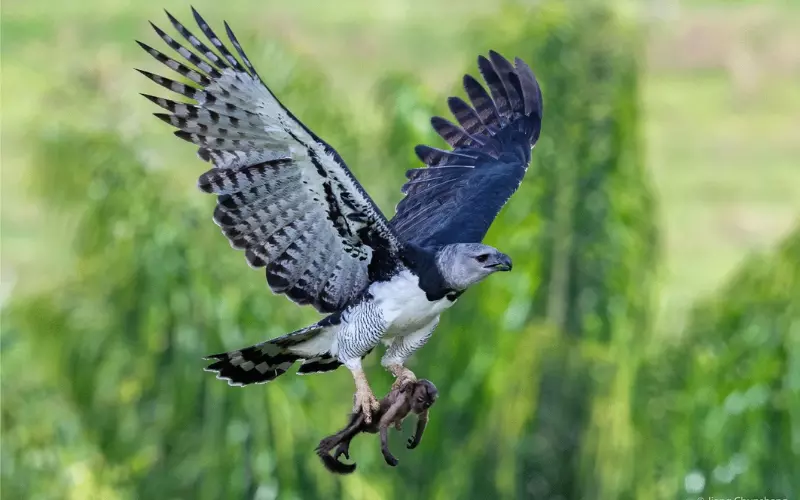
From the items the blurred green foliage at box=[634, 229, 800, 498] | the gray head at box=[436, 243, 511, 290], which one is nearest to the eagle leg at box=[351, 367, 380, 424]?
the gray head at box=[436, 243, 511, 290]

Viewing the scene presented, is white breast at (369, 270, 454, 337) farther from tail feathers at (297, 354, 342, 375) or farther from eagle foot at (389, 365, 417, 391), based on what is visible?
tail feathers at (297, 354, 342, 375)

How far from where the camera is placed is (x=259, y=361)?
192 inches

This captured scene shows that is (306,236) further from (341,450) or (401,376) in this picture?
(341,450)

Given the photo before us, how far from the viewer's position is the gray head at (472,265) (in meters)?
4.54

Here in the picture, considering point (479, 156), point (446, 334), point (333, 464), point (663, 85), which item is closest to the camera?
point (333, 464)

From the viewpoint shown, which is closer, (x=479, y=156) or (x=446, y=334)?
(x=479, y=156)

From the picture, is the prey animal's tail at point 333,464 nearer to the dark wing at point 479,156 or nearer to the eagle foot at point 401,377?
the eagle foot at point 401,377

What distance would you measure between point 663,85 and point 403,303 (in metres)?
20.1

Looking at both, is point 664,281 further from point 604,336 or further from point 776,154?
point 776,154

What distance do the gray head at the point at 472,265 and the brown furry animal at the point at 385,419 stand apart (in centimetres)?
39

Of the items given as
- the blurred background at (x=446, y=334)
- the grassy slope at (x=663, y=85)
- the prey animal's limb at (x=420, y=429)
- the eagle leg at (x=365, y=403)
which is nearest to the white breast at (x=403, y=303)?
→ the eagle leg at (x=365, y=403)

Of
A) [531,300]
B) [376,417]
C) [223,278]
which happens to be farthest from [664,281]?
[376,417]

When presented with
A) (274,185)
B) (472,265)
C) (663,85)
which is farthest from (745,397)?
(663,85)

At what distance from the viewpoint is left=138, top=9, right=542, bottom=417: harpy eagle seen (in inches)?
172
